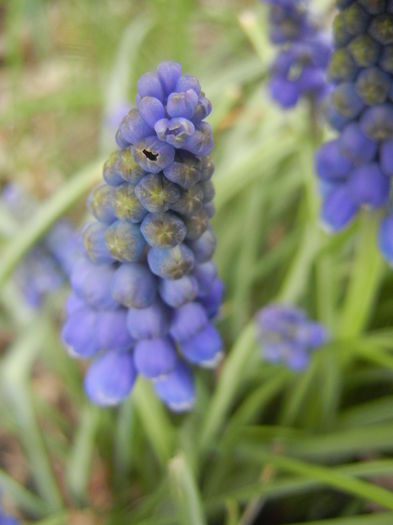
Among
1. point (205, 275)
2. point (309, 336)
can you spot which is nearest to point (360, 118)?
point (205, 275)

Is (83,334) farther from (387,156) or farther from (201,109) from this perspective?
(387,156)

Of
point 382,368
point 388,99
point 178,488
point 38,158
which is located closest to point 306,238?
point 382,368

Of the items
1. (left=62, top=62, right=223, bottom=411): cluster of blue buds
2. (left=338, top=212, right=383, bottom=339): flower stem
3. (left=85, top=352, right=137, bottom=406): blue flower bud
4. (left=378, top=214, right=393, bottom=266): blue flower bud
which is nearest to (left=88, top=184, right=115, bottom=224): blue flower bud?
(left=62, top=62, right=223, bottom=411): cluster of blue buds

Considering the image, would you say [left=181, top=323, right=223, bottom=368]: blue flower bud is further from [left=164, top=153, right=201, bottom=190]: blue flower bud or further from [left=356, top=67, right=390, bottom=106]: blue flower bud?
[left=356, top=67, right=390, bottom=106]: blue flower bud

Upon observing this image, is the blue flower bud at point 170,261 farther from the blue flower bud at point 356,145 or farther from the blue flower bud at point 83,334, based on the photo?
the blue flower bud at point 356,145

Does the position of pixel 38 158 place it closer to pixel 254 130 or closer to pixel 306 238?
pixel 254 130

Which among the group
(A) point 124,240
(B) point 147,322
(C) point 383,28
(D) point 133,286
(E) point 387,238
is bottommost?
(E) point 387,238
